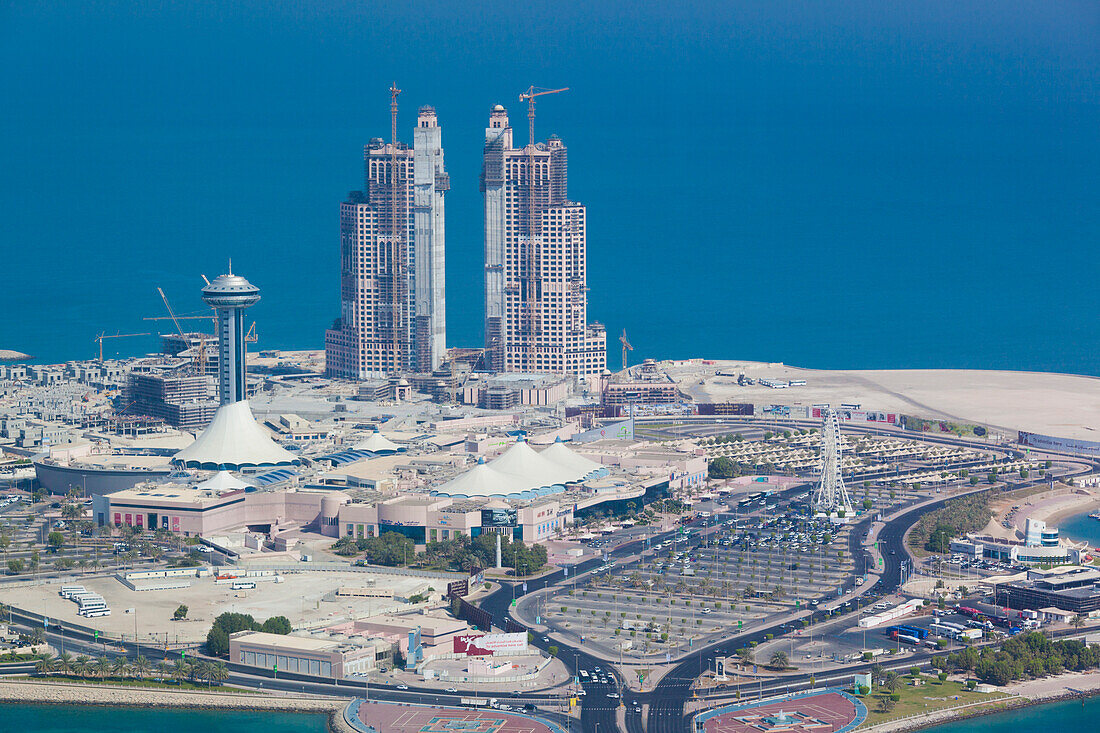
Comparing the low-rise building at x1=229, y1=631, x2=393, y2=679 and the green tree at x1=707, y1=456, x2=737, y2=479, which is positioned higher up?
the green tree at x1=707, y1=456, x2=737, y2=479

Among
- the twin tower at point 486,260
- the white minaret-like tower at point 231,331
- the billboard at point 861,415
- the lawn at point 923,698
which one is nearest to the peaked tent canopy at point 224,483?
the white minaret-like tower at point 231,331

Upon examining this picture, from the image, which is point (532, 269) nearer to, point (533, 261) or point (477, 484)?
point (533, 261)

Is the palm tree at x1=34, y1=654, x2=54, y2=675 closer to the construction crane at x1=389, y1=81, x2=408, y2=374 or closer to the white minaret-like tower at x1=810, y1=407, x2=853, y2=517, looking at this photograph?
the white minaret-like tower at x1=810, y1=407, x2=853, y2=517

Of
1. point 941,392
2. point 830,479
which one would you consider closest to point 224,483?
point 830,479

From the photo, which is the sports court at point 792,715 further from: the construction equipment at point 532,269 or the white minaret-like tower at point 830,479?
the construction equipment at point 532,269

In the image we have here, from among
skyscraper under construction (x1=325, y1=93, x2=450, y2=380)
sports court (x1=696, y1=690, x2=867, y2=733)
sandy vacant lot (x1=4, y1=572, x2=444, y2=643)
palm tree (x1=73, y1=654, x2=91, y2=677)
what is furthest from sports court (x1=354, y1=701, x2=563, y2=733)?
skyscraper under construction (x1=325, y1=93, x2=450, y2=380)
